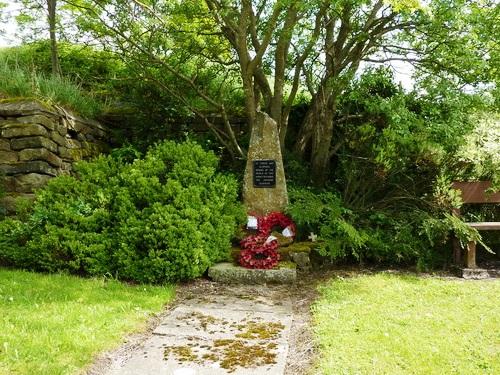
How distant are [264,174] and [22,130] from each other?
11.6 feet

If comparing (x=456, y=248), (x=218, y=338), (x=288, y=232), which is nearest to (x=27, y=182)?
(x=288, y=232)

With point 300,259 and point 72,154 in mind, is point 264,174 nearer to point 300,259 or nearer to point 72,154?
point 300,259

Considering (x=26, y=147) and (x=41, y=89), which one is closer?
(x=26, y=147)

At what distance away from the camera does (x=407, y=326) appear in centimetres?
395

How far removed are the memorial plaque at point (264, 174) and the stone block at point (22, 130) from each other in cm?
314

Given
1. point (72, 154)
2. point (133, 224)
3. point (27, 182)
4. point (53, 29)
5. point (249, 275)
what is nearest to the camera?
point (133, 224)

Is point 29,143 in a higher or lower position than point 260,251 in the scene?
higher

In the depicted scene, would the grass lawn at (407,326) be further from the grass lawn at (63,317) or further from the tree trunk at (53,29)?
the tree trunk at (53,29)

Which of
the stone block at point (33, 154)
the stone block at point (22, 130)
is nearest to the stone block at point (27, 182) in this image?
the stone block at point (33, 154)

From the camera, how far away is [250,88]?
7559 millimetres

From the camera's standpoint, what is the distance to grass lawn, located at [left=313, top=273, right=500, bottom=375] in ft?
10.5

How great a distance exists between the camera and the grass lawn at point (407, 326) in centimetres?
319

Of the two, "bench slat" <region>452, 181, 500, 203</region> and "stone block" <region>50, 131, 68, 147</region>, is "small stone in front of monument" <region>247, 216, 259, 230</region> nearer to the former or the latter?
"bench slat" <region>452, 181, 500, 203</region>

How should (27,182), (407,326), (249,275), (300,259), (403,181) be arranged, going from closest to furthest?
(407,326), (249,275), (300,259), (27,182), (403,181)
